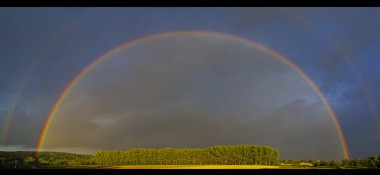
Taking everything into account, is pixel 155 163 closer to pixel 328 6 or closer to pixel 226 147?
pixel 226 147
